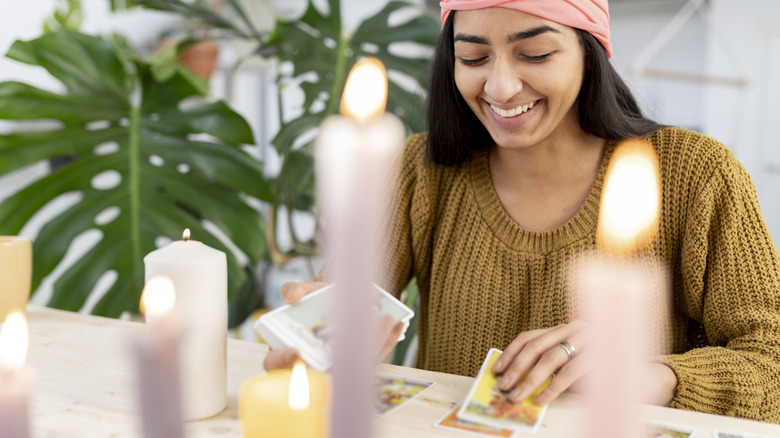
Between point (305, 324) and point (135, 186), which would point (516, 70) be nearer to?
point (305, 324)

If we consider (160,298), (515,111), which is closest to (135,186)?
(515,111)

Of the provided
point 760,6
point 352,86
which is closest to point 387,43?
point 352,86

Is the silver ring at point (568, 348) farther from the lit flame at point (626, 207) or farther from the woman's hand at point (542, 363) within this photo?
the lit flame at point (626, 207)

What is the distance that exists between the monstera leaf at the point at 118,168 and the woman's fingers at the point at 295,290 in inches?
28.0

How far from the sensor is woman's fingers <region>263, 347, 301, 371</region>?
69 cm

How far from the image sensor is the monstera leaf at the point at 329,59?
5.80ft

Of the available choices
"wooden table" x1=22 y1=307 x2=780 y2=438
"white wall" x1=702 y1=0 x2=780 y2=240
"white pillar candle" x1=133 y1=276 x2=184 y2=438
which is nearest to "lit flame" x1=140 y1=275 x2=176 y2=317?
"white pillar candle" x1=133 y1=276 x2=184 y2=438

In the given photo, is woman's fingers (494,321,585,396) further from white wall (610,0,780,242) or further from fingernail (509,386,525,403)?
white wall (610,0,780,242)

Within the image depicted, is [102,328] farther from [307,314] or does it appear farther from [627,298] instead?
[627,298]

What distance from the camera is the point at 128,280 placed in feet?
4.79

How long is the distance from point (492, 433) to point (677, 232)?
630 mm

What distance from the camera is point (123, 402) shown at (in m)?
0.70

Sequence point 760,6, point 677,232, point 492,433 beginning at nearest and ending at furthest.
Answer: point 492,433 < point 677,232 < point 760,6

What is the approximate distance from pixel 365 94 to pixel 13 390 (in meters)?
0.18
